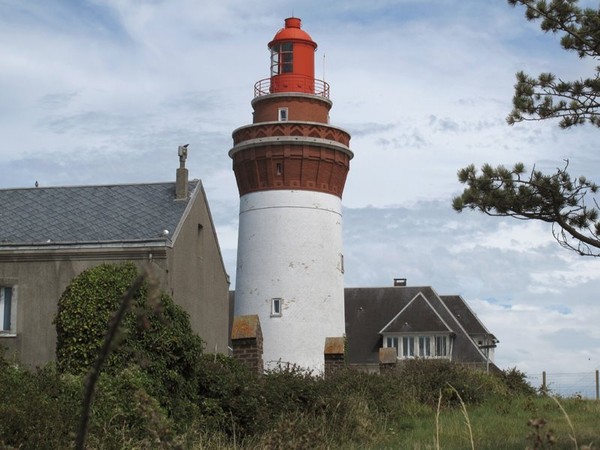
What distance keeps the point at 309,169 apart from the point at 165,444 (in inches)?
1268

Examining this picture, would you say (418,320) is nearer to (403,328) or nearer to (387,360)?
(403,328)

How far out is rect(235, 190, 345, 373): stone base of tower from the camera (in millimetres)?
36094

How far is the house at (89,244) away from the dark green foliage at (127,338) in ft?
6.98

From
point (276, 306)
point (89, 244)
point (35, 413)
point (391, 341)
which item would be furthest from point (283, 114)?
point (35, 413)

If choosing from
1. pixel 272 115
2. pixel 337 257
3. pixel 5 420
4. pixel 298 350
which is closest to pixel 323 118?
pixel 272 115

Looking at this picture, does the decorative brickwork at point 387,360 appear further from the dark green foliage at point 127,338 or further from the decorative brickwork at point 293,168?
the dark green foliage at point 127,338

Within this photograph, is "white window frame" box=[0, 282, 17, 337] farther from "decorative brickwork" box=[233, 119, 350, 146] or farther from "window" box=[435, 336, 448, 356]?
"window" box=[435, 336, 448, 356]

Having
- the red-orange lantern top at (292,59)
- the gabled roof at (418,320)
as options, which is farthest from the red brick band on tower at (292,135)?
the gabled roof at (418,320)

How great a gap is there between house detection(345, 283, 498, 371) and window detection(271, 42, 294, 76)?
57.6 feet

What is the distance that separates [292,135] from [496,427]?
72.0 feet

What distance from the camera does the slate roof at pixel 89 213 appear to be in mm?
27109

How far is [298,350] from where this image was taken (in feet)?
117

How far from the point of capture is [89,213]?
28438 millimetres

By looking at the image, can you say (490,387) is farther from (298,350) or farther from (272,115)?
(272,115)
